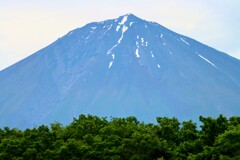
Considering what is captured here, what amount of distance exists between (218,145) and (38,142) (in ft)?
36.9

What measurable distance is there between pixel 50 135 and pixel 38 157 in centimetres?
237

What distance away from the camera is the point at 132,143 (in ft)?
110

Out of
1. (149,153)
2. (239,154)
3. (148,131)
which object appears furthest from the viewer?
(148,131)

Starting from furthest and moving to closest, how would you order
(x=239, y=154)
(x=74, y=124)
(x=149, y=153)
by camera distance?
(x=74, y=124) → (x=149, y=153) → (x=239, y=154)

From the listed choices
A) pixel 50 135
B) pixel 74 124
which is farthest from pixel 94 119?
pixel 50 135

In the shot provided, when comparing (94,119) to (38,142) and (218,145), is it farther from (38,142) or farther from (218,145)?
(218,145)

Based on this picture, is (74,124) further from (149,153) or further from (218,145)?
(218,145)

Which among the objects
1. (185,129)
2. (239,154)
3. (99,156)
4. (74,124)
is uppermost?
(74,124)

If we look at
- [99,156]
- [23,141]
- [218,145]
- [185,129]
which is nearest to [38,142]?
[23,141]

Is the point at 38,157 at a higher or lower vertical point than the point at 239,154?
higher

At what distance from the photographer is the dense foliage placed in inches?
1258

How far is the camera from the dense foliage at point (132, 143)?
105 ft

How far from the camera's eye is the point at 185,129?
36.4m

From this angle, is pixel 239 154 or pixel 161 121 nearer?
pixel 239 154
